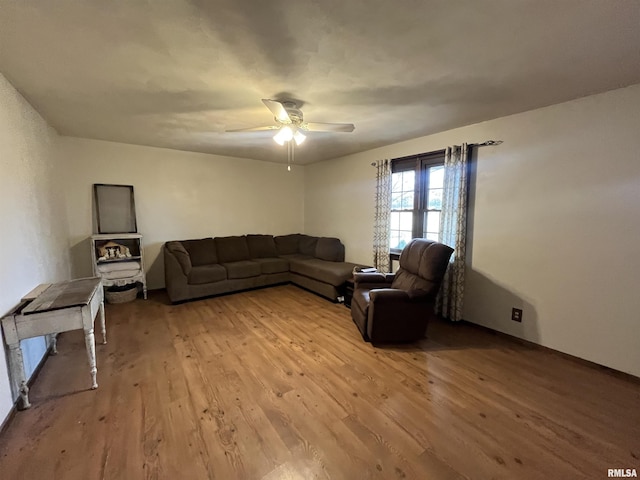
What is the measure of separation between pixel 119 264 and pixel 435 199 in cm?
452

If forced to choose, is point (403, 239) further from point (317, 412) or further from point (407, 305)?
point (317, 412)

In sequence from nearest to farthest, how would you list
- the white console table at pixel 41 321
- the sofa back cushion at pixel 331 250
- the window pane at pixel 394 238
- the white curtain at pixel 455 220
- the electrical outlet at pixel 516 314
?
the white console table at pixel 41 321, the electrical outlet at pixel 516 314, the white curtain at pixel 455 220, the window pane at pixel 394 238, the sofa back cushion at pixel 331 250

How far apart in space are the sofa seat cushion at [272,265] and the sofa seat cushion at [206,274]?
683 mm

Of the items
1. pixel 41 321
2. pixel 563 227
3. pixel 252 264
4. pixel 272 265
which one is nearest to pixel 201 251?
pixel 252 264

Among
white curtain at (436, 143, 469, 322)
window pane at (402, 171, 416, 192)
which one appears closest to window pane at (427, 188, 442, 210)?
white curtain at (436, 143, 469, 322)

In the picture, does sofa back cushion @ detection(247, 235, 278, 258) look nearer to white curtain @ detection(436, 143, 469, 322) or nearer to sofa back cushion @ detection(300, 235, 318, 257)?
sofa back cushion @ detection(300, 235, 318, 257)

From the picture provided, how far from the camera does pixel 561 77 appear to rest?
2039 mm

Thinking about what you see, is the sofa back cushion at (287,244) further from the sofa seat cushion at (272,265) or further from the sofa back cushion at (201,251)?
the sofa back cushion at (201,251)

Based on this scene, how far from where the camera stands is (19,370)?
6.13 ft

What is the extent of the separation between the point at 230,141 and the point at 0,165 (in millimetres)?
2454

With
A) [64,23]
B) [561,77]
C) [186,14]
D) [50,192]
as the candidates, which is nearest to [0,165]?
[64,23]

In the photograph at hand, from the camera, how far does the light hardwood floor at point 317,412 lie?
1.50 metres

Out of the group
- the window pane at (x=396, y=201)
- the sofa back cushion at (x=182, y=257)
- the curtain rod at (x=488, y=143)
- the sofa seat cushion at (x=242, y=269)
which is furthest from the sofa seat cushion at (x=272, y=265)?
the curtain rod at (x=488, y=143)

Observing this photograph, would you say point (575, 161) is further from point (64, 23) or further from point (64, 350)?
point (64, 350)
